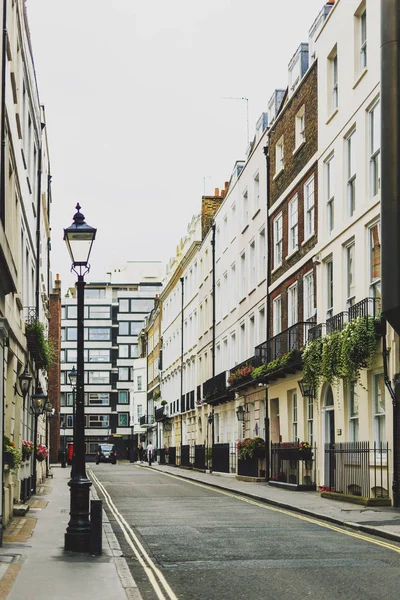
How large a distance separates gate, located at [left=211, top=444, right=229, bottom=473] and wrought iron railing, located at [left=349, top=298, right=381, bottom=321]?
63.6 feet

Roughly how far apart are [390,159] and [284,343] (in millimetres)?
12515

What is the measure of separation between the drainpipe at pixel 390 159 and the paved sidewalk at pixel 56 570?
282 inches

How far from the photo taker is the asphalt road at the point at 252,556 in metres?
10.3

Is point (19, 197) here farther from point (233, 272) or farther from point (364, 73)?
point (233, 272)

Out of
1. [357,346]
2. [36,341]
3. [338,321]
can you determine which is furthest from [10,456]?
[338,321]

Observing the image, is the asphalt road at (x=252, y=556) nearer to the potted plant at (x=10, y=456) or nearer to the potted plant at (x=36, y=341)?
the potted plant at (x=10, y=456)

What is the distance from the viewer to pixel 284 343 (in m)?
31.2

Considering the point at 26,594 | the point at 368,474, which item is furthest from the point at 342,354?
the point at 26,594

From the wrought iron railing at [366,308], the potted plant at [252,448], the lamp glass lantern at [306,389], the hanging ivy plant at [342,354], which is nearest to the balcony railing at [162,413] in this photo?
the potted plant at [252,448]

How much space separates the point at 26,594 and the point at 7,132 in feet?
31.0

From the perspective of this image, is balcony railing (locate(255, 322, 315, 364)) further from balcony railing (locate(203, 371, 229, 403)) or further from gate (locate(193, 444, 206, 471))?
gate (locate(193, 444, 206, 471))

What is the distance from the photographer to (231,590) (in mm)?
10320

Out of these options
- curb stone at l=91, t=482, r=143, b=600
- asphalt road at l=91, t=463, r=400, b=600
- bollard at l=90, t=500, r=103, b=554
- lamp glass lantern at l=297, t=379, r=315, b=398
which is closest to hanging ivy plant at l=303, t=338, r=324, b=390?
lamp glass lantern at l=297, t=379, r=315, b=398

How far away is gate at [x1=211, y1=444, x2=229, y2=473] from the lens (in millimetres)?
42250
